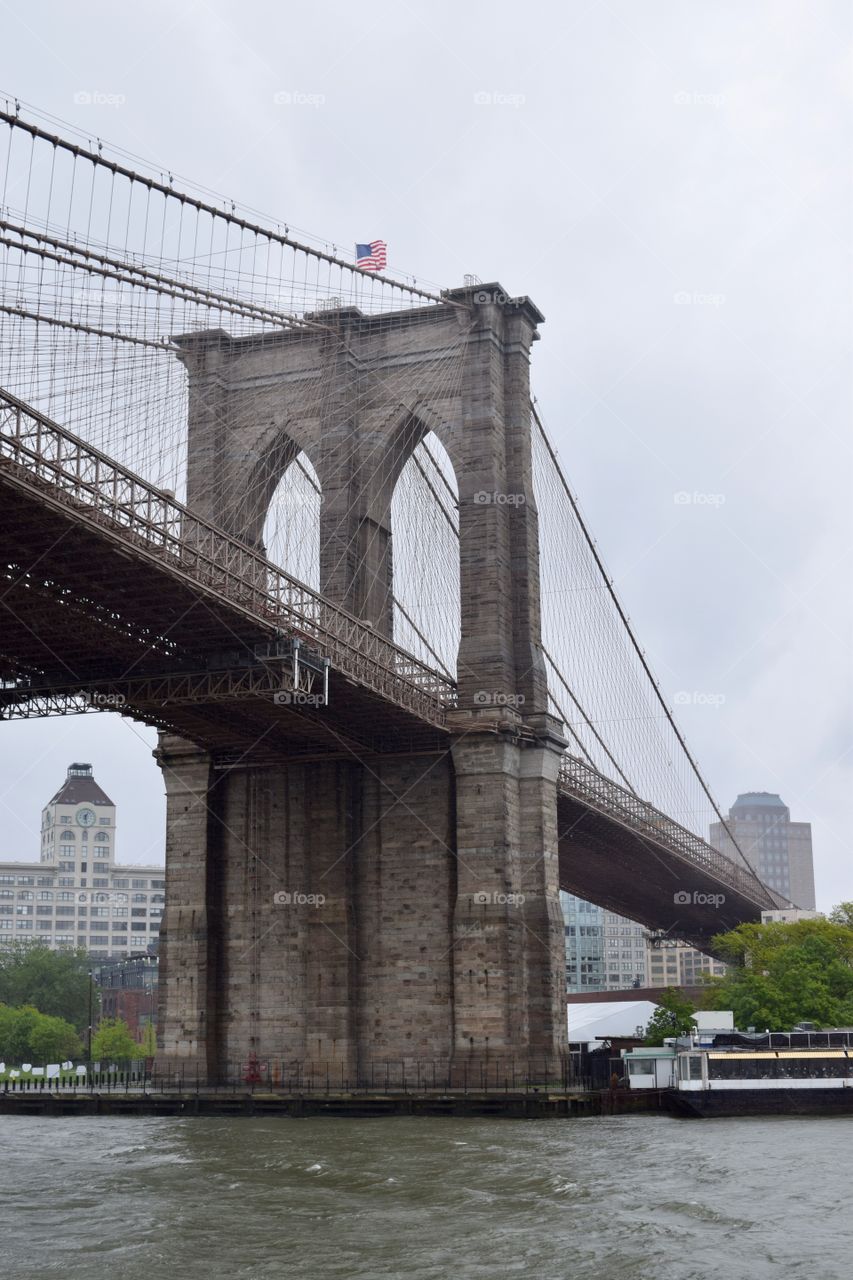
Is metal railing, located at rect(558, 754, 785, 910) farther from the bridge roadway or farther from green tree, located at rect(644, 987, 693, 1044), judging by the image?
green tree, located at rect(644, 987, 693, 1044)

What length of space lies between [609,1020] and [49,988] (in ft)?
158

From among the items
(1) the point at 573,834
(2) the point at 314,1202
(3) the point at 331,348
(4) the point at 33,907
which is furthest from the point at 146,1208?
(4) the point at 33,907

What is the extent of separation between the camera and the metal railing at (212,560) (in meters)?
32.4

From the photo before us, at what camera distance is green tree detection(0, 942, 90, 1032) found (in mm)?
116500

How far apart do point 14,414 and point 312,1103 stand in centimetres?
2317

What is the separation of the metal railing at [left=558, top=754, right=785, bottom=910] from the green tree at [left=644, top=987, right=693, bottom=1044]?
23.3ft

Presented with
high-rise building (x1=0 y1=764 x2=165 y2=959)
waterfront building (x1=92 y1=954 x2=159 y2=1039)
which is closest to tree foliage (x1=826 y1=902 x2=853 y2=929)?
waterfront building (x1=92 y1=954 x2=159 y2=1039)

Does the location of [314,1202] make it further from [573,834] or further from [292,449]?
[573,834]

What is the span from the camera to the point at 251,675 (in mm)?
43000

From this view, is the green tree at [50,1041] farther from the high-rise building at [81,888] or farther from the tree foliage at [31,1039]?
the high-rise building at [81,888]

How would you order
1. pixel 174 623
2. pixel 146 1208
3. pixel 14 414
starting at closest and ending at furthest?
1. pixel 146 1208
2. pixel 14 414
3. pixel 174 623

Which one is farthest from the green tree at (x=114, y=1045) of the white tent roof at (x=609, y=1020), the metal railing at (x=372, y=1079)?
the metal railing at (x=372, y=1079)

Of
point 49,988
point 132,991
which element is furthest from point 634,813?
point 132,991

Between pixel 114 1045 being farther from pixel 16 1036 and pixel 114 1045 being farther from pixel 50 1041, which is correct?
pixel 16 1036
